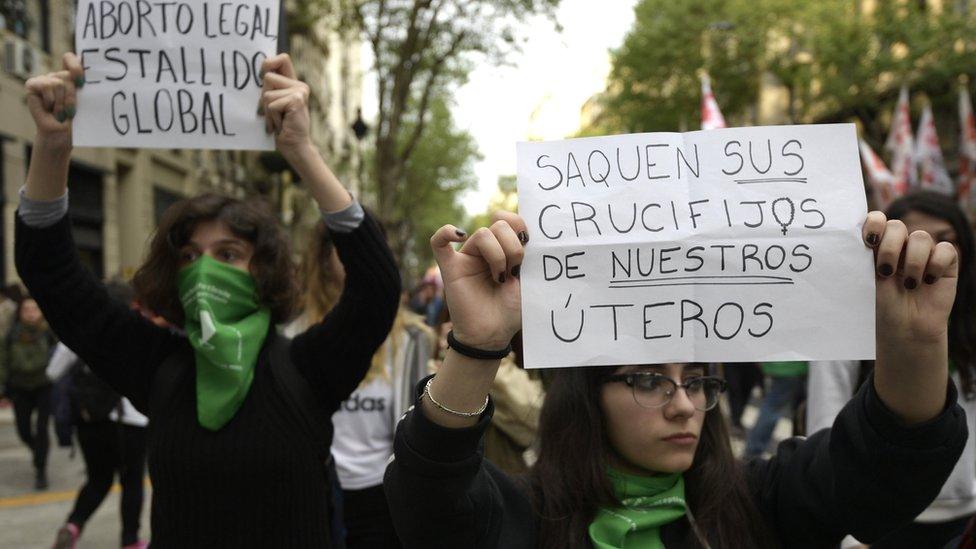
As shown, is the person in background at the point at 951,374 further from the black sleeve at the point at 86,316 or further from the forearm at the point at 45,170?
the forearm at the point at 45,170

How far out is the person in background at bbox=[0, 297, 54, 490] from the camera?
789 cm

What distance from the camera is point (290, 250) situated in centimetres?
274

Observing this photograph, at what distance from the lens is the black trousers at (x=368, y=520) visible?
334cm

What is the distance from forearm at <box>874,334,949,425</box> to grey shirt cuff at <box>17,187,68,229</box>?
77.0 inches

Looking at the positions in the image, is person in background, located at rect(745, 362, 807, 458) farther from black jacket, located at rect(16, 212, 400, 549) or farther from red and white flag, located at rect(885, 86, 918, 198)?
red and white flag, located at rect(885, 86, 918, 198)

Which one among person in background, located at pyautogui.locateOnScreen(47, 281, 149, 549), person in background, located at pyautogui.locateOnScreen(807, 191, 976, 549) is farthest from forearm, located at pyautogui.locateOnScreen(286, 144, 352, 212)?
person in background, located at pyautogui.locateOnScreen(47, 281, 149, 549)

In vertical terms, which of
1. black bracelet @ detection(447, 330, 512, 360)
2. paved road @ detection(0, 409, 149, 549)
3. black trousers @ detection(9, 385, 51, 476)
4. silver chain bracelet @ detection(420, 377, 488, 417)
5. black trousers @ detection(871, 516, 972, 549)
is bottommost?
paved road @ detection(0, 409, 149, 549)

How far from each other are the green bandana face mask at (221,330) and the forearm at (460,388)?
0.90 metres

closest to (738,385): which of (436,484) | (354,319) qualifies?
(354,319)

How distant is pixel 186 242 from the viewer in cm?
263

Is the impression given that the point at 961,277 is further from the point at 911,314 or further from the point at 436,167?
the point at 436,167

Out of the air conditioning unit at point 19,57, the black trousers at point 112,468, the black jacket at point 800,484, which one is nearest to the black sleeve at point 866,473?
the black jacket at point 800,484

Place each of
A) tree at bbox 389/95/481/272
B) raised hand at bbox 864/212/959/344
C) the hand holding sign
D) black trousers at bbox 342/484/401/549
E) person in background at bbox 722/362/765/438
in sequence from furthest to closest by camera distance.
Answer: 1. tree at bbox 389/95/481/272
2. person in background at bbox 722/362/765/438
3. black trousers at bbox 342/484/401/549
4. the hand holding sign
5. raised hand at bbox 864/212/959/344

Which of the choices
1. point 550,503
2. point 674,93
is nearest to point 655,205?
point 550,503
